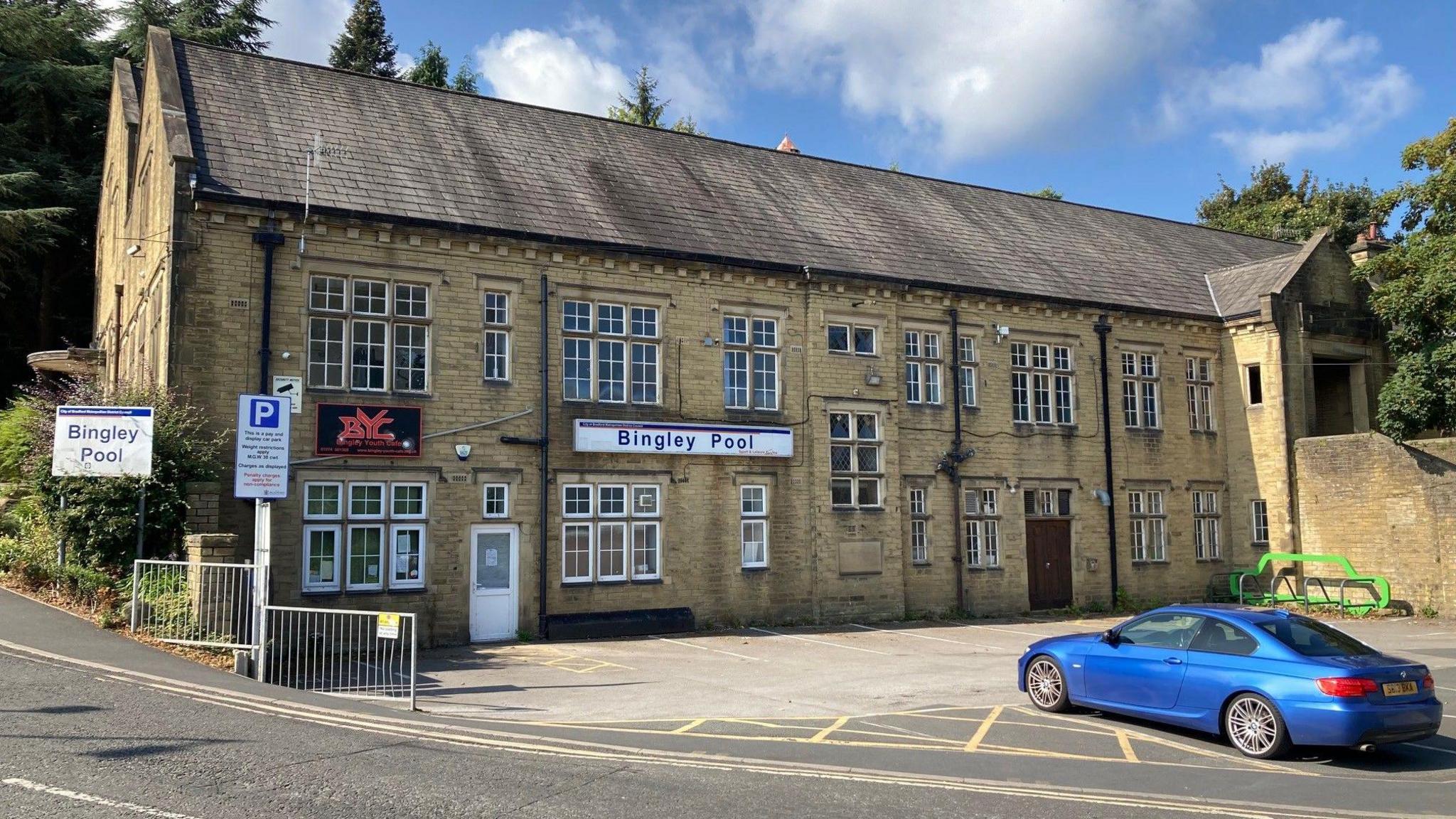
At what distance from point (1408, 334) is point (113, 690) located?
27825 millimetres

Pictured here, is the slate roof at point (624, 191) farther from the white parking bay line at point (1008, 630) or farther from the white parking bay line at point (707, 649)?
the white parking bay line at point (1008, 630)

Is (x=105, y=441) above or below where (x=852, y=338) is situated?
below

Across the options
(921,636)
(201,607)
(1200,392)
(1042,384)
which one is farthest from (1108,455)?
(201,607)

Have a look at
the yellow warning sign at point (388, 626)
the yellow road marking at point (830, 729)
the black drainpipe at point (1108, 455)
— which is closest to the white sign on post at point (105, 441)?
the yellow warning sign at point (388, 626)

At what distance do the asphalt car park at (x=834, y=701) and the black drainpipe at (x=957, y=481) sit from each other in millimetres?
2905

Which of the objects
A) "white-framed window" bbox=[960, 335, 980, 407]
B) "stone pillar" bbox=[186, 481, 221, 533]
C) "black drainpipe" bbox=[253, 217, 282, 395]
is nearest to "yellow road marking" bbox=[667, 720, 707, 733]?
"stone pillar" bbox=[186, 481, 221, 533]

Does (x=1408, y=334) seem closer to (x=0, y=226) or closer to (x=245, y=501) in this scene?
(x=245, y=501)

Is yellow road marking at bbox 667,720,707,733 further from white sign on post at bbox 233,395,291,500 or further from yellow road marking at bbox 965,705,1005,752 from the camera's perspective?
white sign on post at bbox 233,395,291,500

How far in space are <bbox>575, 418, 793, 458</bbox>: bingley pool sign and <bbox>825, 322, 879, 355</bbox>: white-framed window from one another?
235 cm

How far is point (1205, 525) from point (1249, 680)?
19.1 m

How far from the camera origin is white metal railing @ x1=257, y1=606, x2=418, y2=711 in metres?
12.4

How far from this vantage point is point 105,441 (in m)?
14.9

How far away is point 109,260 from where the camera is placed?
2709 cm

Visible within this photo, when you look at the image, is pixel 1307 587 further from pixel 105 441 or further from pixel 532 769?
pixel 105 441
